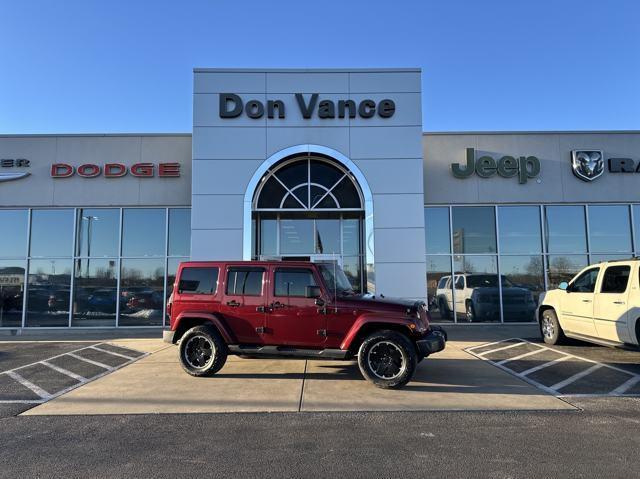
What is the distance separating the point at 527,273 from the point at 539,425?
35.3 feet

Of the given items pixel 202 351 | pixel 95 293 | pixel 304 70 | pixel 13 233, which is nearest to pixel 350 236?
pixel 304 70

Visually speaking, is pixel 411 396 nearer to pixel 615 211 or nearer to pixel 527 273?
pixel 527 273

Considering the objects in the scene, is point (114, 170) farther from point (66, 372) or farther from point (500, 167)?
point (500, 167)

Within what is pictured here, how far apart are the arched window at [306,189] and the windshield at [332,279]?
5.45 meters

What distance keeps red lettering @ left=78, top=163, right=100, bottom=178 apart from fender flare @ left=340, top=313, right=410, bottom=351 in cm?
1144

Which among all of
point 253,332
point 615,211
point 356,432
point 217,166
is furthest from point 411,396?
point 615,211

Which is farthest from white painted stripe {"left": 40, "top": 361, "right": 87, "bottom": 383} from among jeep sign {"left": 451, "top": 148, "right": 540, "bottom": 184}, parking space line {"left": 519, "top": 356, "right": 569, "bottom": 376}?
jeep sign {"left": 451, "top": 148, "right": 540, "bottom": 184}

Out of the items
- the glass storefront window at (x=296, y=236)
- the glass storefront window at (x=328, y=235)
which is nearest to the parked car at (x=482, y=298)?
the glass storefront window at (x=328, y=235)

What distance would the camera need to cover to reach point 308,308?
741 cm

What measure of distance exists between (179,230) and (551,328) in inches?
449

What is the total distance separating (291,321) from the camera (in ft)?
24.5

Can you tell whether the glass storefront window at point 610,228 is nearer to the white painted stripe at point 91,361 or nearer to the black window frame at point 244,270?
the black window frame at point 244,270

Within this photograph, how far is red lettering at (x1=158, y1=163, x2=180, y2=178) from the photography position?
48.4 ft

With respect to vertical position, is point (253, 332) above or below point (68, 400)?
above
